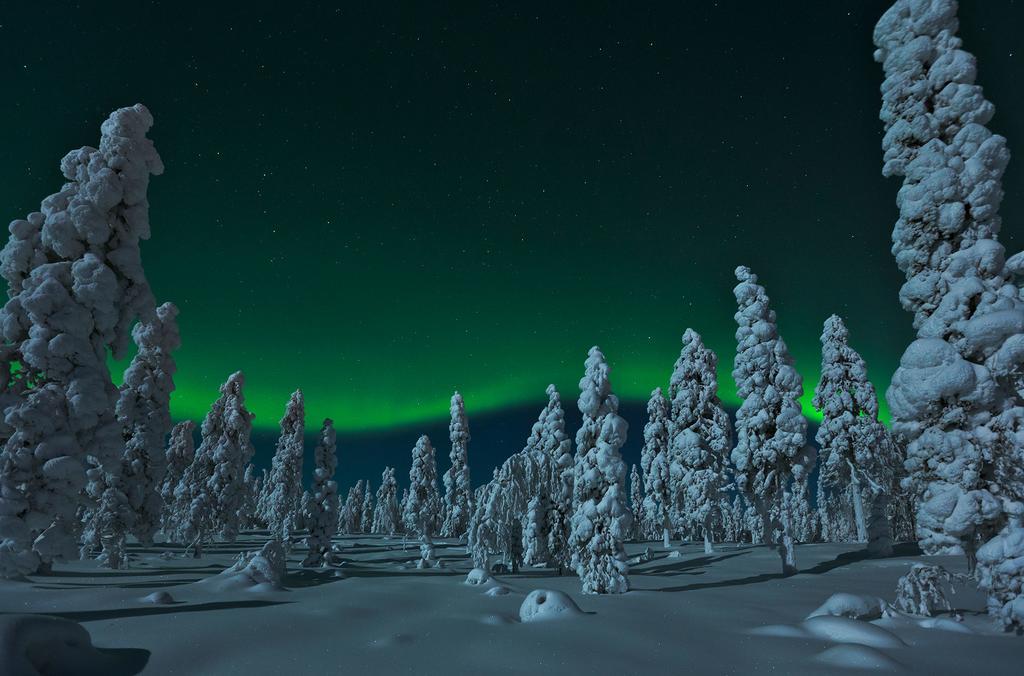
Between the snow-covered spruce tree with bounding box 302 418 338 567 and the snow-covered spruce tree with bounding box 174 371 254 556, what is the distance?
12.1m

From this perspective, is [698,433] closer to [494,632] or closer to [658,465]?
[658,465]

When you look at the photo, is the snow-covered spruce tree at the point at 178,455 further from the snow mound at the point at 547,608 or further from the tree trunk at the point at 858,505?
the tree trunk at the point at 858,505

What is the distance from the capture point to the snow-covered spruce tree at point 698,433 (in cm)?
3088

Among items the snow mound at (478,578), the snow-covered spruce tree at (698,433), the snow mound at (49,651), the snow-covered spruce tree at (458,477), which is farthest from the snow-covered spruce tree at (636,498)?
the snow mound at (49,651)

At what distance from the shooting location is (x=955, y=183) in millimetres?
10641

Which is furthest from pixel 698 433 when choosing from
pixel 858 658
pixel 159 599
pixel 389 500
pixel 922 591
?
pixel 389 500

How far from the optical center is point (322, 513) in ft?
97.1

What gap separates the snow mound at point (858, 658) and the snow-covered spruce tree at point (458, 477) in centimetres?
5071

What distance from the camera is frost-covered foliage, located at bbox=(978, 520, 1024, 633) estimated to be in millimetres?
8789

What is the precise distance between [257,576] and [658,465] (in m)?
30.4

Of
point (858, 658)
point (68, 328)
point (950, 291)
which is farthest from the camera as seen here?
point (68, 328)

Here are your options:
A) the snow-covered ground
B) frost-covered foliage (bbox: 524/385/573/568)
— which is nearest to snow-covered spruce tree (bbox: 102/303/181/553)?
the snow-covered ground

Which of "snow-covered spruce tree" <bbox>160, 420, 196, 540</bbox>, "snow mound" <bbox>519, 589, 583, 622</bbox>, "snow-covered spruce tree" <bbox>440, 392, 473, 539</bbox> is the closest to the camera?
"snow mound" <bbox>519, 589, 583, 622</bbox>

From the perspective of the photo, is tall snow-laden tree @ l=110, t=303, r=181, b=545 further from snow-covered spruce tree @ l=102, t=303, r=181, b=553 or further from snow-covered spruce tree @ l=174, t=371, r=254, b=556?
snow-covered spruce tree @ l=174, t=371, r=254, b=556
